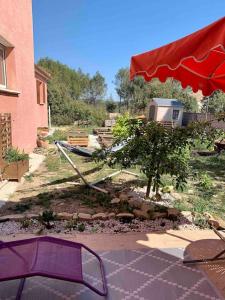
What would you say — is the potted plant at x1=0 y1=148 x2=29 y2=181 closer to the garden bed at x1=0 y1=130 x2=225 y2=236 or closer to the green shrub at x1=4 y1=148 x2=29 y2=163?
the green shrub at x1=4 y1=148 x2=29 y2=163

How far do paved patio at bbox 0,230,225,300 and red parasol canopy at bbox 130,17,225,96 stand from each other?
2.30 meters

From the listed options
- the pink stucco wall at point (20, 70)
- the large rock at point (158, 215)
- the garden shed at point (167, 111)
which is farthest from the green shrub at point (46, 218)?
the garden shed at point (167, 111)

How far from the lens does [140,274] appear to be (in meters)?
3.48

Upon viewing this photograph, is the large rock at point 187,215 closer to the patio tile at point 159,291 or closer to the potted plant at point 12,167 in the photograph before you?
the patio tile at point 159,291

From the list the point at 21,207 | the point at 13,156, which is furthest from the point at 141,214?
the point at 13,156

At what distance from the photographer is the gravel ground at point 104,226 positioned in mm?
4646

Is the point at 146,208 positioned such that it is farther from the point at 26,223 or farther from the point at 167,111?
the point at 167,111

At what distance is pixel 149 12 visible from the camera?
636 inches

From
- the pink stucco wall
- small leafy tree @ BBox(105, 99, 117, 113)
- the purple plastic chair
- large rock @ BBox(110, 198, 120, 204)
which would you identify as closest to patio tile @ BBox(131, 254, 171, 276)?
the purple plastic chair

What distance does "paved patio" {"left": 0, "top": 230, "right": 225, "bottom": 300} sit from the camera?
3082 mm

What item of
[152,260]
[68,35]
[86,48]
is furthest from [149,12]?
[86,48]

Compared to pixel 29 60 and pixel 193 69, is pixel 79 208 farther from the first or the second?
pixel 29 60

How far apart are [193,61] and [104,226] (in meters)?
2.85

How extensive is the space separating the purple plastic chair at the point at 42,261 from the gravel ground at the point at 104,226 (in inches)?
49.2
